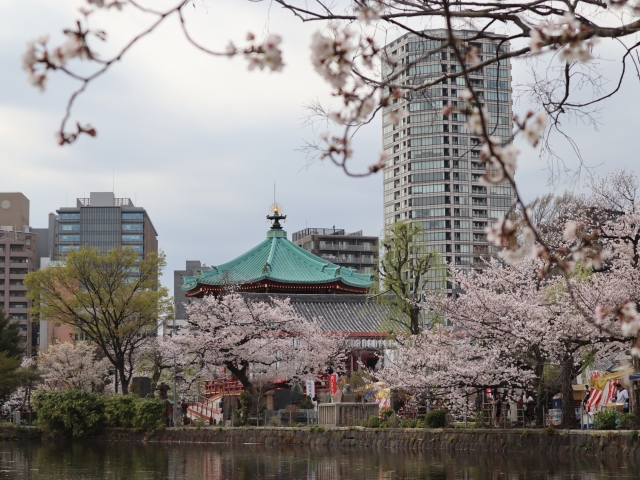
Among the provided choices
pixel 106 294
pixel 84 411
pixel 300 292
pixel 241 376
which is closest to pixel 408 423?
pixel 241 376

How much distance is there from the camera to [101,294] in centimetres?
4325

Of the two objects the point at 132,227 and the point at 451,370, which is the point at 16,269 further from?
the point at 451,370

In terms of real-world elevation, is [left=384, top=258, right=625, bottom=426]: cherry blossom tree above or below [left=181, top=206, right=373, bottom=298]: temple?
below

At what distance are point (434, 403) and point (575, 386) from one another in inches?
183

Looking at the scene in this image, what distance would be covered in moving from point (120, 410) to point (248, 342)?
6.01 metres

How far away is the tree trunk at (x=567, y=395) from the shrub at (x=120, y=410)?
62.8 feet

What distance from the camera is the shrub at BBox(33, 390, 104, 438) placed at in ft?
126

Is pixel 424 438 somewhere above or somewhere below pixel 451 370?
below

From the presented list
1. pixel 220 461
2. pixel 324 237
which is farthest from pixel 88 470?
pixel 324 237

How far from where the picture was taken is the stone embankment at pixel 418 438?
22.4m

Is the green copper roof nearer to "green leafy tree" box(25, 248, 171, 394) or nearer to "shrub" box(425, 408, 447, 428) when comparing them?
"green leafy tree" box(25, 248, 171, 394)

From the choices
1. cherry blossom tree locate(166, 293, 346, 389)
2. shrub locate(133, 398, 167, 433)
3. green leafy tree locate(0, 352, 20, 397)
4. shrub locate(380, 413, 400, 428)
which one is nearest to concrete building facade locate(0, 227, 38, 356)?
green leafy tree locate(0, 352, 20, 397)

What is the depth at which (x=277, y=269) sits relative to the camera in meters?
52.9

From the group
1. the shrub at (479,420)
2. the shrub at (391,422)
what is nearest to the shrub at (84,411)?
the shrub at (391,422)
